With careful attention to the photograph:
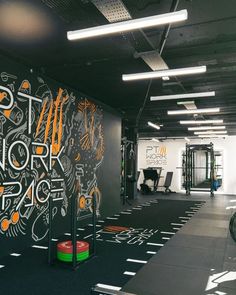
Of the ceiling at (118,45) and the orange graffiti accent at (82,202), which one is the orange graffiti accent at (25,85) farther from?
the orange graffiti accent at (82,202)

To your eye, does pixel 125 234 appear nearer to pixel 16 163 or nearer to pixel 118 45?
pixel 16 163

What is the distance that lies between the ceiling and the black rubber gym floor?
3013 mm

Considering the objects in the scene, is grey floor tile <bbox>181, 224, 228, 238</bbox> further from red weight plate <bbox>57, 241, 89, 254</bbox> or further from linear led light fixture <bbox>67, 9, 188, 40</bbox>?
linear led light fixture <bbox>67, 9, 188, 40</bbox>

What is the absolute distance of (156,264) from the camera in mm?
4012

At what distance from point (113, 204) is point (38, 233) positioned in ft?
10.8

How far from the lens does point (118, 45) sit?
404 centimetres

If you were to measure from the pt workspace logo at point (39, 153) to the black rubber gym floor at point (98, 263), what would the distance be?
0.57 m

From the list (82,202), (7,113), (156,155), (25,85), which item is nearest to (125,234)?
(82,202)

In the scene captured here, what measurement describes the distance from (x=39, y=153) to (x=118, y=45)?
2300 millimetres

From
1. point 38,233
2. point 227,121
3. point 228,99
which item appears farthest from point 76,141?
point 227,121

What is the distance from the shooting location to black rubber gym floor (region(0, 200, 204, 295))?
3.26 m

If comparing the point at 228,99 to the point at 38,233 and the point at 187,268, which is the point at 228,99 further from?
the point at 38,233

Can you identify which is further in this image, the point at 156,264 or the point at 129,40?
the point at 156,264

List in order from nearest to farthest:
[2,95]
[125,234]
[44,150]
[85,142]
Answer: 1. [2,95]
2. [44,150]
3. [125,234]
4. [85,142]
